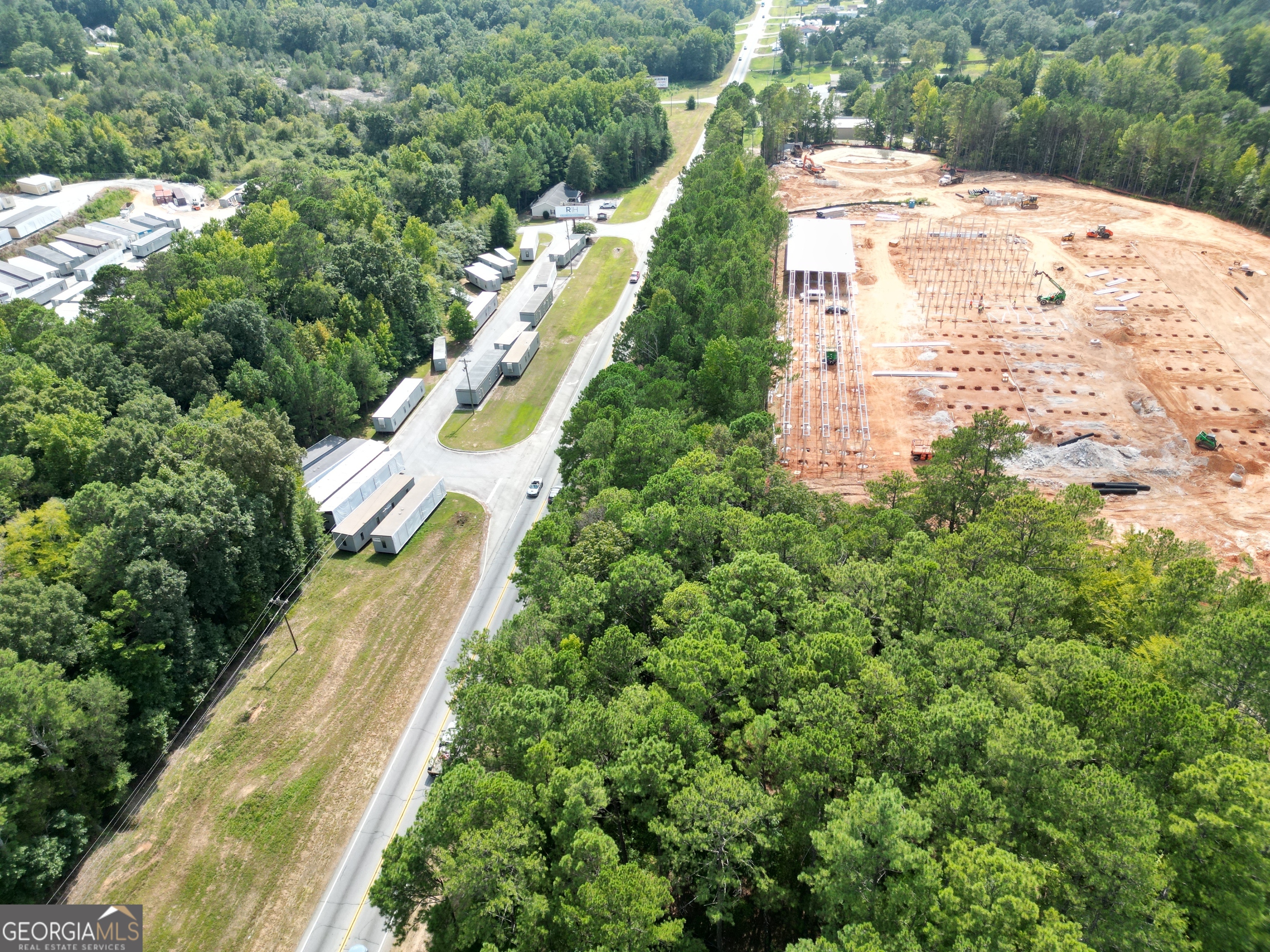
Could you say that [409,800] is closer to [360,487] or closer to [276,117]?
[360,487]

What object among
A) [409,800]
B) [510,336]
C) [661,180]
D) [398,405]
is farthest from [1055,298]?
[409,800]

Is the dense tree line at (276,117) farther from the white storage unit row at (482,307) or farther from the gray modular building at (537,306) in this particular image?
the gray modular building at (537,306)

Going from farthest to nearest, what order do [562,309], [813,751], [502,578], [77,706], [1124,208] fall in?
[1124,208], [562,309], [502,578], [77,706], [813,751]

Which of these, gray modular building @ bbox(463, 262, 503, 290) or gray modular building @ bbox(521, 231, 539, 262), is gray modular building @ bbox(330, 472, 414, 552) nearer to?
gray modular building @ bbox(463, 262, 503, 290)

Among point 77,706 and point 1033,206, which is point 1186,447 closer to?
point 1033,206

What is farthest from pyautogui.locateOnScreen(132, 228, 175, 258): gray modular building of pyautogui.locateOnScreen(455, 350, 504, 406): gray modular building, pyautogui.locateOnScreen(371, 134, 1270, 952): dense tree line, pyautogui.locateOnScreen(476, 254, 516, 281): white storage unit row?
pyautogui.locateOnScreen(371, 134, 1270, 952): dense tree line

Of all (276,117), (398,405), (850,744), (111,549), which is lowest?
(398,405)

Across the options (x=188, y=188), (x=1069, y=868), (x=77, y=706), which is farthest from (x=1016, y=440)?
(x=188, y=188)
